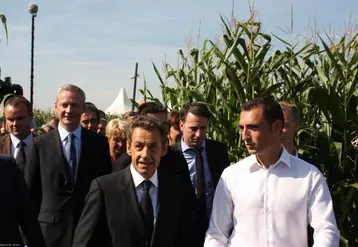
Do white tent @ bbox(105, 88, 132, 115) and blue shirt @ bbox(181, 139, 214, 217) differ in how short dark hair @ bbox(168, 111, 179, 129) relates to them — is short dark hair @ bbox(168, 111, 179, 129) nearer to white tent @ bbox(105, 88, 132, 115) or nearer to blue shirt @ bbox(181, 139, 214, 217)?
blue shirt @ bbox(181, 139, 214, 217)

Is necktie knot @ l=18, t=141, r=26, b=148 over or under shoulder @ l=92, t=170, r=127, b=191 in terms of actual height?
over

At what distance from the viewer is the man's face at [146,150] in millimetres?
3217

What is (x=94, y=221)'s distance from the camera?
317cm

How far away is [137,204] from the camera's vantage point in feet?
10.5

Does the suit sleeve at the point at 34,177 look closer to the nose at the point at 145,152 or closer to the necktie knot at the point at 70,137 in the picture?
the necktie knot at the point at 70,137

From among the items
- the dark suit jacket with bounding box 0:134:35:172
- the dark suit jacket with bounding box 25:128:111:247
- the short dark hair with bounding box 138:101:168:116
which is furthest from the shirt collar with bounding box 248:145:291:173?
the dark suit jacket with bounding box 0:134:35:172

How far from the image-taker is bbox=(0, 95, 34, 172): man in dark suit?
4.86 meters

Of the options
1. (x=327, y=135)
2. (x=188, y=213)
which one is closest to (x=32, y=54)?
(x=327, y=135)

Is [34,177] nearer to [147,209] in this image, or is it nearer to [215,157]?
[215,157]

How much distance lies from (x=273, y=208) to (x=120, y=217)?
787mm

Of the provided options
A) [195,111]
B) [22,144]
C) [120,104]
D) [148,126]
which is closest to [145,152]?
[148,126]

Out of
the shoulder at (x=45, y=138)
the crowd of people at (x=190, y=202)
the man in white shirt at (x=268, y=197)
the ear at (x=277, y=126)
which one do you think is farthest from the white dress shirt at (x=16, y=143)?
the ear at (x=277, y=126)

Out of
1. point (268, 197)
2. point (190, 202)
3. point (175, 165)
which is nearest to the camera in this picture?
point (268, 197)

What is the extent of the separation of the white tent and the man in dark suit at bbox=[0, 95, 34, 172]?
96.5ft
